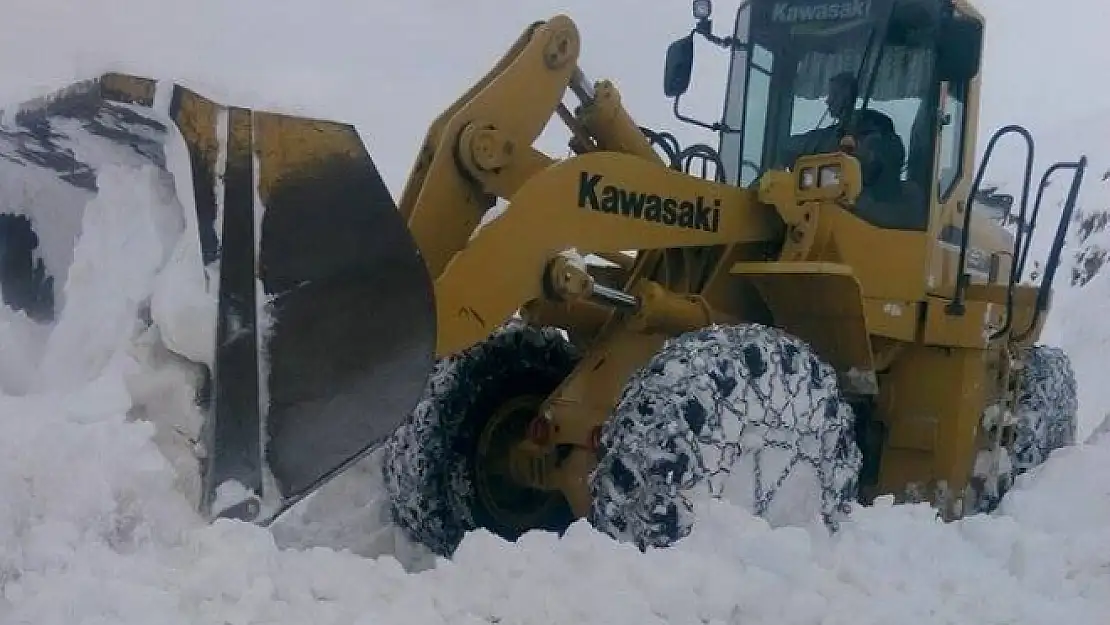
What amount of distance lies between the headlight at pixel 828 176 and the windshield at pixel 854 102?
48cm

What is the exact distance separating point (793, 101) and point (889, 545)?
2426 millimetres

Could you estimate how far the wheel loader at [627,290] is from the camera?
131 inches

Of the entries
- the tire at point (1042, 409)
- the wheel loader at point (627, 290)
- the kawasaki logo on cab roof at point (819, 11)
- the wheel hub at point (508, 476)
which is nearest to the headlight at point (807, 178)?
the wheel loader at point (627, 290)

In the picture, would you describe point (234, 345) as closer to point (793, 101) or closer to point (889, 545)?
point (889, 545)

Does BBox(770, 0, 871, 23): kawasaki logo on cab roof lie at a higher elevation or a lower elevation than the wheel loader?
higher

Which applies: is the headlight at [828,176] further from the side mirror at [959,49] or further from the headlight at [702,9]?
the headlight at [702,9]

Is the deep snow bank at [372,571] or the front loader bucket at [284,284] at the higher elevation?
the front loader bucket at [284,284]

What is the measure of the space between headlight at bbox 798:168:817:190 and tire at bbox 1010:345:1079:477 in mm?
2220

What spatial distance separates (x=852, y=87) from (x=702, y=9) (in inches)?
32.0

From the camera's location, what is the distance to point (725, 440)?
3928 millimetres

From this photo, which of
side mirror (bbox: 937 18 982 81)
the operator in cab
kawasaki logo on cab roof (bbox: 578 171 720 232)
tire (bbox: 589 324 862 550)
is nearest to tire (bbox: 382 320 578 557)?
kawasaki logo on cab roof (bbox: 578 171 720 232)

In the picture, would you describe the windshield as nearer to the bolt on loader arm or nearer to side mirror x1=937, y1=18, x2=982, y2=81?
side mirror x1=937, y1=18, x2=982, y2=81

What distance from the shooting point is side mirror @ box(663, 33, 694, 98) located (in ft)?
18.4

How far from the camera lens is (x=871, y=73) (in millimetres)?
5277
